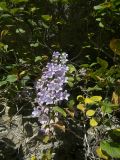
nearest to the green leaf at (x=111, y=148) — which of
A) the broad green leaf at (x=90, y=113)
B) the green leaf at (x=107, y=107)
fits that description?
the green leaf at (x=107, y=107)

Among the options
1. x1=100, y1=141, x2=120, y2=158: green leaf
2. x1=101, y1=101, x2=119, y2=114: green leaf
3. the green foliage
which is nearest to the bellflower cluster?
the green foliage

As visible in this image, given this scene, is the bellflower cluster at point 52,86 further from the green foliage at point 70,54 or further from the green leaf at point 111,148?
the green leaf at point 111,148

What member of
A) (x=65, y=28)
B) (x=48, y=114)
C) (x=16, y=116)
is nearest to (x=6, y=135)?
(x=16, y=116)

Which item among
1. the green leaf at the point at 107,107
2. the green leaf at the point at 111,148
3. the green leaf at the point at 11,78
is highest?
the green leaf at the point at 107,107

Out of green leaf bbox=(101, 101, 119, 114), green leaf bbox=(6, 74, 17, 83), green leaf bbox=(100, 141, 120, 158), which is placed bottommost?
green leaf bbox=(100, 141, 120, 158)

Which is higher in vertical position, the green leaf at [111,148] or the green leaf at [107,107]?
the green leaf at [107,107]

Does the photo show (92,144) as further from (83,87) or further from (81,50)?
(81,50)

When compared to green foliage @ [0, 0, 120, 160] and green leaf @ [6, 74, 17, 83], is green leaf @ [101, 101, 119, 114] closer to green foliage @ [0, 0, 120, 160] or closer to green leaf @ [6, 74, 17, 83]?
green foliage @ [0, 0, 120, 160]

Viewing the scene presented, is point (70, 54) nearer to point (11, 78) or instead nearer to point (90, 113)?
point (11, 78)
